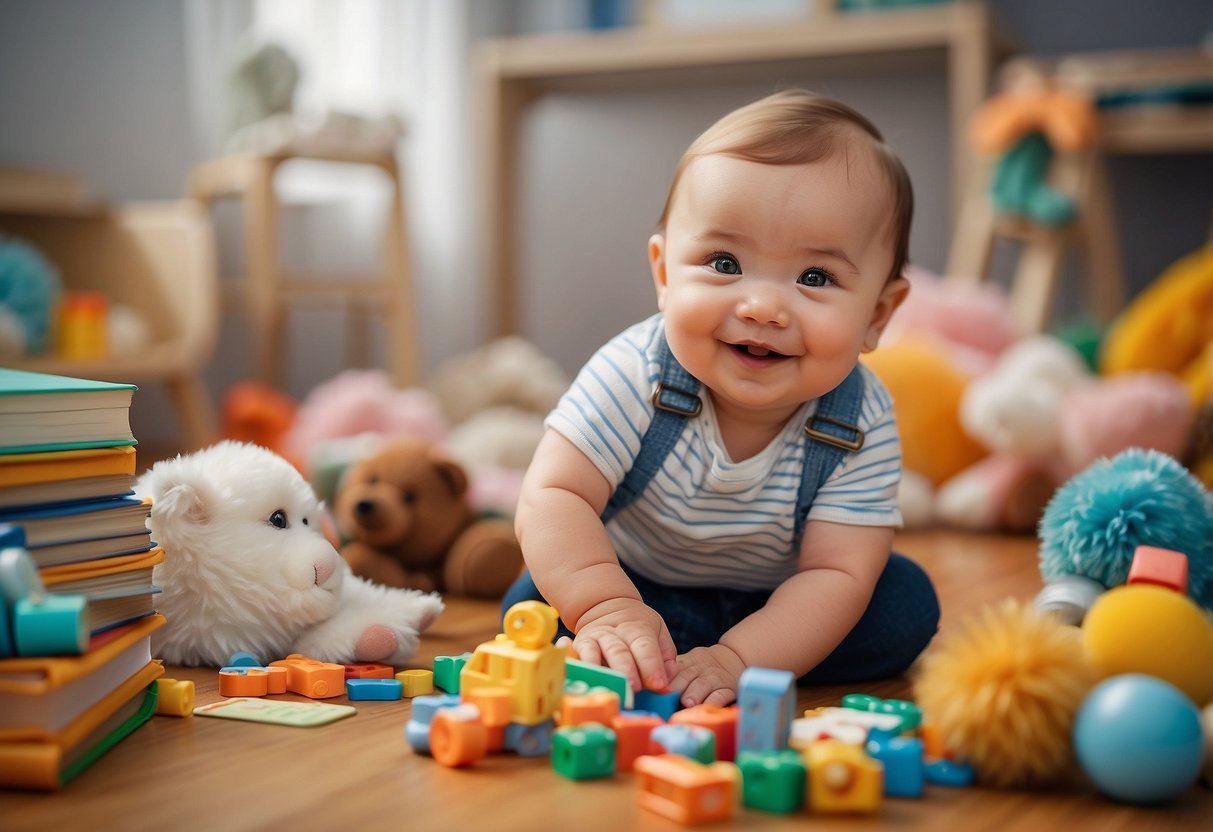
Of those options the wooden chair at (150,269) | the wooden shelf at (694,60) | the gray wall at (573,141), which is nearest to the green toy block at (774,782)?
the wooden chair at (150,269)

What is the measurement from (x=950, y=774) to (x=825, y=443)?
11.9 inches

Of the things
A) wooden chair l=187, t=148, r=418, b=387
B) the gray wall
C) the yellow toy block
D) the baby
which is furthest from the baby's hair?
the gray wall

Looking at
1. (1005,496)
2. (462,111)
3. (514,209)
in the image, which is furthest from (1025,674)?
(462,111)

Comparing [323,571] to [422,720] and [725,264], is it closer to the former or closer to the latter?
[422,720]

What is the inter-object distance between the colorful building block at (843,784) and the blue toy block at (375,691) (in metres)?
0.32

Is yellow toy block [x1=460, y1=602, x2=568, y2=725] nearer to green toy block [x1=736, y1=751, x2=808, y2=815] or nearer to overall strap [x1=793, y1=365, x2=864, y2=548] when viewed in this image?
green toy block [x1=736, y1=751, x2=808, y2=815]

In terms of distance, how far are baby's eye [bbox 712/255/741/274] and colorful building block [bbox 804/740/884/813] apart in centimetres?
36

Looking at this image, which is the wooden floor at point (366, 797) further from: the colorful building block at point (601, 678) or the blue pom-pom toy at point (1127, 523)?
the blue pom-pom toy at point (1127, 523)

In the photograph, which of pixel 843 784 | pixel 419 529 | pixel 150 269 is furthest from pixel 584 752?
pixel 150 269

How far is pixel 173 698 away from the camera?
31.0 inches

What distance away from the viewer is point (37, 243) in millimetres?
2332

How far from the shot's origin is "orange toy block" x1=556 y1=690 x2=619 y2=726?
0.71 metres

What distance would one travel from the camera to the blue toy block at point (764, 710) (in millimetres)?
677

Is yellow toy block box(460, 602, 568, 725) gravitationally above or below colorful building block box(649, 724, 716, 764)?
above
